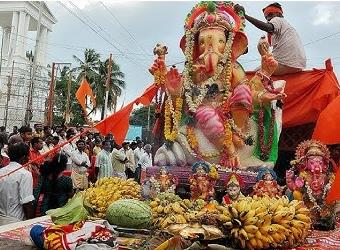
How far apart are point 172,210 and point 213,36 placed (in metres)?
2.65

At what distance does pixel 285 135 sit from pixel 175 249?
156 inches

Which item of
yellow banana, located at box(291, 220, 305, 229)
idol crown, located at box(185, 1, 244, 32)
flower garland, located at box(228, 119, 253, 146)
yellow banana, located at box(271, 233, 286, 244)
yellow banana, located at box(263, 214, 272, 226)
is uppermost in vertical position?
idol crown, located at box(185, 1, 244, 32)

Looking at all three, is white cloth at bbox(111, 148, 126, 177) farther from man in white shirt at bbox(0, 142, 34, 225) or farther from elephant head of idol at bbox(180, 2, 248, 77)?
man in white shirt at bbox(0, 142, 34, 225)

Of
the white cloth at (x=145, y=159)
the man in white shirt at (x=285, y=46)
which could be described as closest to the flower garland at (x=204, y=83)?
the man in white shirt at (x=285, y=46)

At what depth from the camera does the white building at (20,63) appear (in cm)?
3759

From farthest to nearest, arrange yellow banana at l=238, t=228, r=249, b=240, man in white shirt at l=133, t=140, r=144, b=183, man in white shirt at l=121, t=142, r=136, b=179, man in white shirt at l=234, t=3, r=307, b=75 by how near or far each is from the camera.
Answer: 1. man in white shirt at l=133, t=140, r=144, b=183
2. man in white shirt at l=121, t=142, r=136, b=179
3. man in white shirt at l=234, t=3, r=307, b=75
4. yellow banana at l=238, t=228, r=249, b=240

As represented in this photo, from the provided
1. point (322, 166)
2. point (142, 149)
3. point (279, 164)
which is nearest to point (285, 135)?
point (279, 164)

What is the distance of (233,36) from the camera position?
6020 mm

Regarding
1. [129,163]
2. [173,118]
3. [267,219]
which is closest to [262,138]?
[173,118]

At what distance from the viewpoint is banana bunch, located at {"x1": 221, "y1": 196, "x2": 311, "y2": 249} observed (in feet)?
10.9

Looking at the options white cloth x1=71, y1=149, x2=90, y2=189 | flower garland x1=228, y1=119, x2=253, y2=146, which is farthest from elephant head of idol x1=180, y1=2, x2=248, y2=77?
white cloth x1=71, y1=149, x2=90, y2=189

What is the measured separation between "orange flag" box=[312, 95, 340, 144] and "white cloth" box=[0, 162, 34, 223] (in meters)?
3.14

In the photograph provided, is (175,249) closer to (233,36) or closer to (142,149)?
(233,36)

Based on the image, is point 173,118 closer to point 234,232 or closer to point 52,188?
point 52,188
